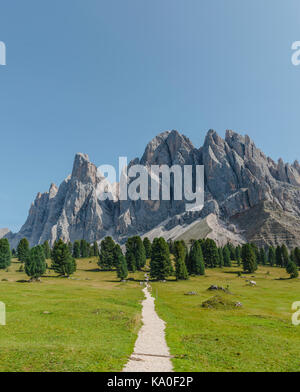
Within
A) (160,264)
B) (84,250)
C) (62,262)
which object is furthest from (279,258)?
(84,250)

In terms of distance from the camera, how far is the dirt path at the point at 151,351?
17.2 meters

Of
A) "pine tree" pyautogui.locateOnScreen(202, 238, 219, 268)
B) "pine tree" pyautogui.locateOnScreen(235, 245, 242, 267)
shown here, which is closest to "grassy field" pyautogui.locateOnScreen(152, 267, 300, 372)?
"pine tree" pyautogui.locateOnScreen(202, 238, 219, 268)

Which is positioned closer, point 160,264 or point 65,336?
point 65,336

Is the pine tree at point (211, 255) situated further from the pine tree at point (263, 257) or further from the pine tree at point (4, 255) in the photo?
the pine tree at point (4, 255)

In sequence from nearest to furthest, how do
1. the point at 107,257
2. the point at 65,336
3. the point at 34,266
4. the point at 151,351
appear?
the point at 151,351, the point at 65,336, the point at 34,266, the point at 107,257

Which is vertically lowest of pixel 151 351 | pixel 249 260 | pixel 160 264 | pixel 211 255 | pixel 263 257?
pixel 263 257

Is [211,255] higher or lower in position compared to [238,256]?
higher

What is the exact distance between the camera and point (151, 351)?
69.0 ft

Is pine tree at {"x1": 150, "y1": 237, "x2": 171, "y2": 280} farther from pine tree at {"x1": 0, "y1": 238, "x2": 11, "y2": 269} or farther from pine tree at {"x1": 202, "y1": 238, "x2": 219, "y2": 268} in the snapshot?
pine tree at {"x1": 0, "y1": 238, "x2": 11, "y2": 269}

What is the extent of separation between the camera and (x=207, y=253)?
134 m

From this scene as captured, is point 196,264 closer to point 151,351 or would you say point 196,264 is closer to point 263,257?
point 263,257

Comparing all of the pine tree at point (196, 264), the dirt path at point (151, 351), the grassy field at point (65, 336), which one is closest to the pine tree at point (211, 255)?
the pine tree at point (196, 264)
